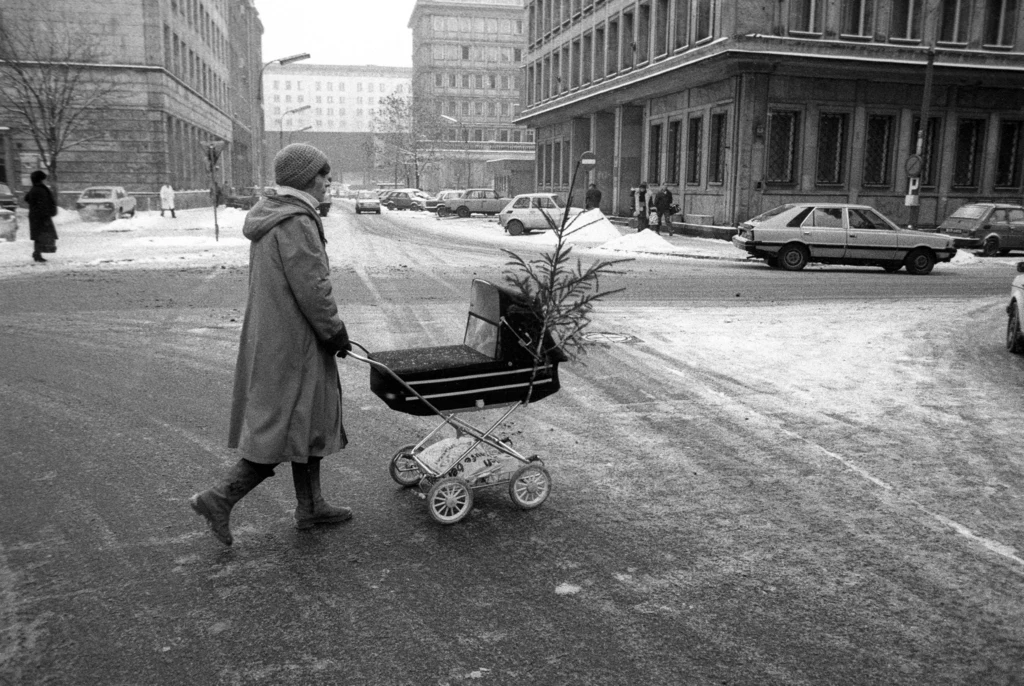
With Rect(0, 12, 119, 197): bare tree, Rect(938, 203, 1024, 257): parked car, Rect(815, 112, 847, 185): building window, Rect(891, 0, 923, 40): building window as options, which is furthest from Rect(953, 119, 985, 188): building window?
Rect(0, 12, 119, 197): bare tree

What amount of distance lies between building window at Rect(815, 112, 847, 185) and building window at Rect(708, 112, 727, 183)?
3331 millimetres

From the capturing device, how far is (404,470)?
17.1ft

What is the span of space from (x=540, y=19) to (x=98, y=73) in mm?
27205

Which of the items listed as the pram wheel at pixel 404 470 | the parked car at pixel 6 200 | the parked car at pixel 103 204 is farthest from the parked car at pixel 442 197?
the pram wheel at pixel 404 470

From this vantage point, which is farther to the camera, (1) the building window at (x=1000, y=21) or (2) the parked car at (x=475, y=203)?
(2) the parked car at (x=475, y=203)

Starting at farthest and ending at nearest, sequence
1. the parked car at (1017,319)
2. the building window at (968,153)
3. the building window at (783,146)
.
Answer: the building window at (968,153)
the building window at (783,146)
the parked car at (1017,319)

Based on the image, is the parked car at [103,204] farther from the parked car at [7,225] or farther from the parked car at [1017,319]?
the parked car at [1017,319]

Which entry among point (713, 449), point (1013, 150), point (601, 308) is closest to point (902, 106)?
point (1013, 150)

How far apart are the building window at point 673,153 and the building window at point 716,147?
3.27 m

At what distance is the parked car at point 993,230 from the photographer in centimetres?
2464

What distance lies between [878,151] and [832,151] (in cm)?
192

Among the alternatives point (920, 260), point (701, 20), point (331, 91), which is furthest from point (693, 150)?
point (331, 91)

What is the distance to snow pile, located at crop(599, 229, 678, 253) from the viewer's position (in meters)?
24.9

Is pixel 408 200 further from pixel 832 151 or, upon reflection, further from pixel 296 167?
pixel 296 167
